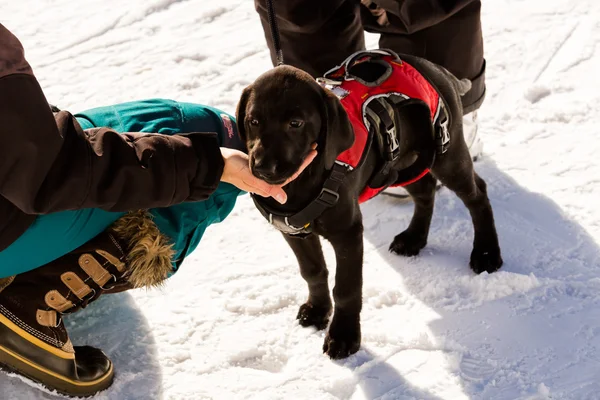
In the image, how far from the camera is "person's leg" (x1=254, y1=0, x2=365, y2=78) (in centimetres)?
332

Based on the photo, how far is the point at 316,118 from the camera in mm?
2238

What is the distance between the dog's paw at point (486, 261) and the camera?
121 inches

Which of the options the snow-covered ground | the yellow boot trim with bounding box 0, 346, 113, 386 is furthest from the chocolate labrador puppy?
the yellow boot trim with bounding box 0, 346, 113, 386

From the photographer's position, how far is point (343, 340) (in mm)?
2699

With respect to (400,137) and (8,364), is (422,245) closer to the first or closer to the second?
(400,137)

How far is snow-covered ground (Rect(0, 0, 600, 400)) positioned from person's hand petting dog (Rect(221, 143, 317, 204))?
0.76m

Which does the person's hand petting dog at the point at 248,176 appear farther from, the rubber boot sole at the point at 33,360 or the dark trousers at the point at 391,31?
the dark trousers at the point at 391,31

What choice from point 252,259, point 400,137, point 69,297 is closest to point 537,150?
point 400,137

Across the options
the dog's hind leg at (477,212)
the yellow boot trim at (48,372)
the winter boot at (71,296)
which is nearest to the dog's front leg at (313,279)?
the winter boot at (71,296)

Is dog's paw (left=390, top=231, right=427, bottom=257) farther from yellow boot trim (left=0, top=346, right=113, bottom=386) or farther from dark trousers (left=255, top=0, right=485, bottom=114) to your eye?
yellow boot trim (left=0, top=346, right=113, bottom=386)

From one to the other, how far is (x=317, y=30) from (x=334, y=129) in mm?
1268

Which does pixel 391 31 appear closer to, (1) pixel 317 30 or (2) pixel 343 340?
(1) pixel 317 30

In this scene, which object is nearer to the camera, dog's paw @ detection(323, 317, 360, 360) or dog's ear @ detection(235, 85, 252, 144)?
dog's ear @ detection(235, 85, 252, 144)

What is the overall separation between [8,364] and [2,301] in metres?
0.22
